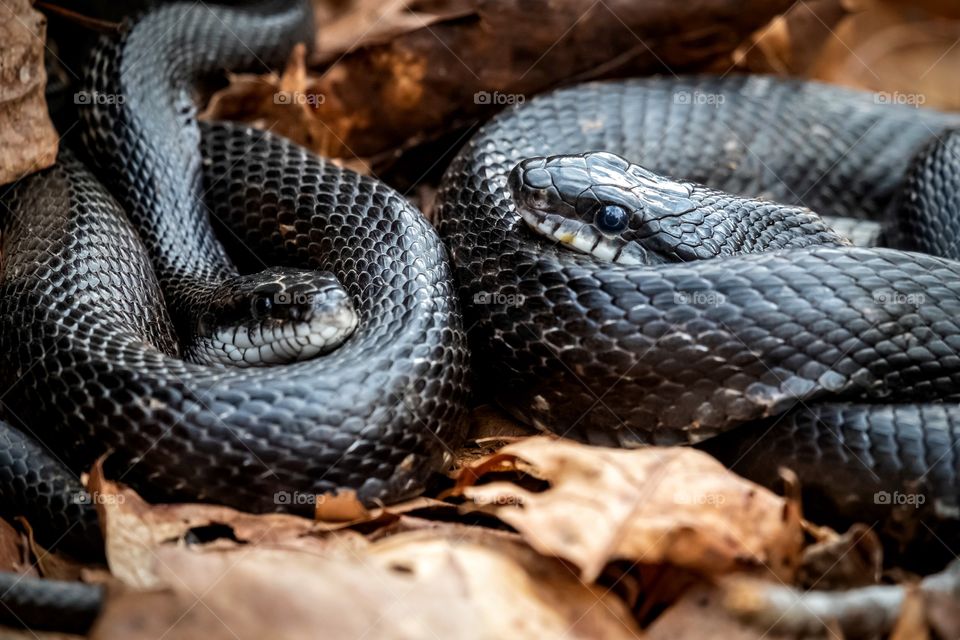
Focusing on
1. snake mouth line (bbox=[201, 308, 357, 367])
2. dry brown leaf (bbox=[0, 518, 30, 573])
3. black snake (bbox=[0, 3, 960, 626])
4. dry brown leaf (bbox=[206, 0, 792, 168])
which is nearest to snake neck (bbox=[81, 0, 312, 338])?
black snake (bbox=[0, 3, 960, 626])

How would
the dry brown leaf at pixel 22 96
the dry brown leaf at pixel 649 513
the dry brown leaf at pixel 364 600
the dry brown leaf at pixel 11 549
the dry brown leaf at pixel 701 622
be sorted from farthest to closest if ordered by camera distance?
the dry brown leaf at pixel 22 96 → the dry brown leaf at pixel 11 549 → the dry brown leaf at pixel 649 513 → the dry brown leaf at pixel 701 622 → the dry brown leaf at pixel 364 600

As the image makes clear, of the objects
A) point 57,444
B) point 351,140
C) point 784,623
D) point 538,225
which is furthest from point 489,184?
point 784,623

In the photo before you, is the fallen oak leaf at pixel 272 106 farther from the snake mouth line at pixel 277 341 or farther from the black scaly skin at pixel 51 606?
the black scaly skin at pixel 51 606

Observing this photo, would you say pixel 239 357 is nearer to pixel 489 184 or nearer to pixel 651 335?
pixel 489 184

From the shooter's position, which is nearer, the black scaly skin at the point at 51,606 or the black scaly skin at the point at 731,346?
the black scaly skin at the point at 51,606

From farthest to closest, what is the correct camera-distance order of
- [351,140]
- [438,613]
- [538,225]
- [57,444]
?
[351,140] < [538,225] < [57,444] < [438,613]

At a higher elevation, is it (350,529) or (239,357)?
(239,357)

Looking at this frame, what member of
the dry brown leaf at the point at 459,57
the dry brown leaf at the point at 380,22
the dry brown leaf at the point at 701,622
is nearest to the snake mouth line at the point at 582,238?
the dry brown leaf at the point at 701,622
